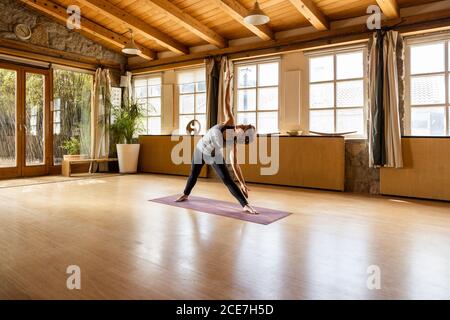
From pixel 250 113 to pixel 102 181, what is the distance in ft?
10.6

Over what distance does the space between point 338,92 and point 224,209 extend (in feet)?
10.1

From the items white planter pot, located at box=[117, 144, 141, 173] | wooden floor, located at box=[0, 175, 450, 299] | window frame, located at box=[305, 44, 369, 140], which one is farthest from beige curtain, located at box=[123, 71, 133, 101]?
window frame, located at box=[305, 44, 369, 140]

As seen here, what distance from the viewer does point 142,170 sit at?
25.8 feet

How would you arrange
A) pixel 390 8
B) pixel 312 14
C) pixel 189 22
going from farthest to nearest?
1. pixel 189 22
2. pixel 312 14
3. pixel 390 8

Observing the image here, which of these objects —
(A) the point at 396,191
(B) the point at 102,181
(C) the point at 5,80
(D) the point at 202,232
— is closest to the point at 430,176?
(A) the point at 396,191

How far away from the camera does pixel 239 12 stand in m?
5.27

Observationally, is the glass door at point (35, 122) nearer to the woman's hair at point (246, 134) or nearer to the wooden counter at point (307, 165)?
the wooden counter at point (307, 165)

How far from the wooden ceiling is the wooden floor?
3.14m

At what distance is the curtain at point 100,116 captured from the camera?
750 cm

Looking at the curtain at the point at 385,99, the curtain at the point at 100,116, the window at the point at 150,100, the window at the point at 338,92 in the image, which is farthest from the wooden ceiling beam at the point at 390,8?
the curtain at the point at 100,116

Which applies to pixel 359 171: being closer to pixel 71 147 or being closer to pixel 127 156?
pixel 127 156

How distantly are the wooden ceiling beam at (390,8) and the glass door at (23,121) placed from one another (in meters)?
6.51

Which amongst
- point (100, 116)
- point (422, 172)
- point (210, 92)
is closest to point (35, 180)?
point (100, 116)

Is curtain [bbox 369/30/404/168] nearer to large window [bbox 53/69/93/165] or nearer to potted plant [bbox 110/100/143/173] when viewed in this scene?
potted plant [bbox 110/100/143/173]
